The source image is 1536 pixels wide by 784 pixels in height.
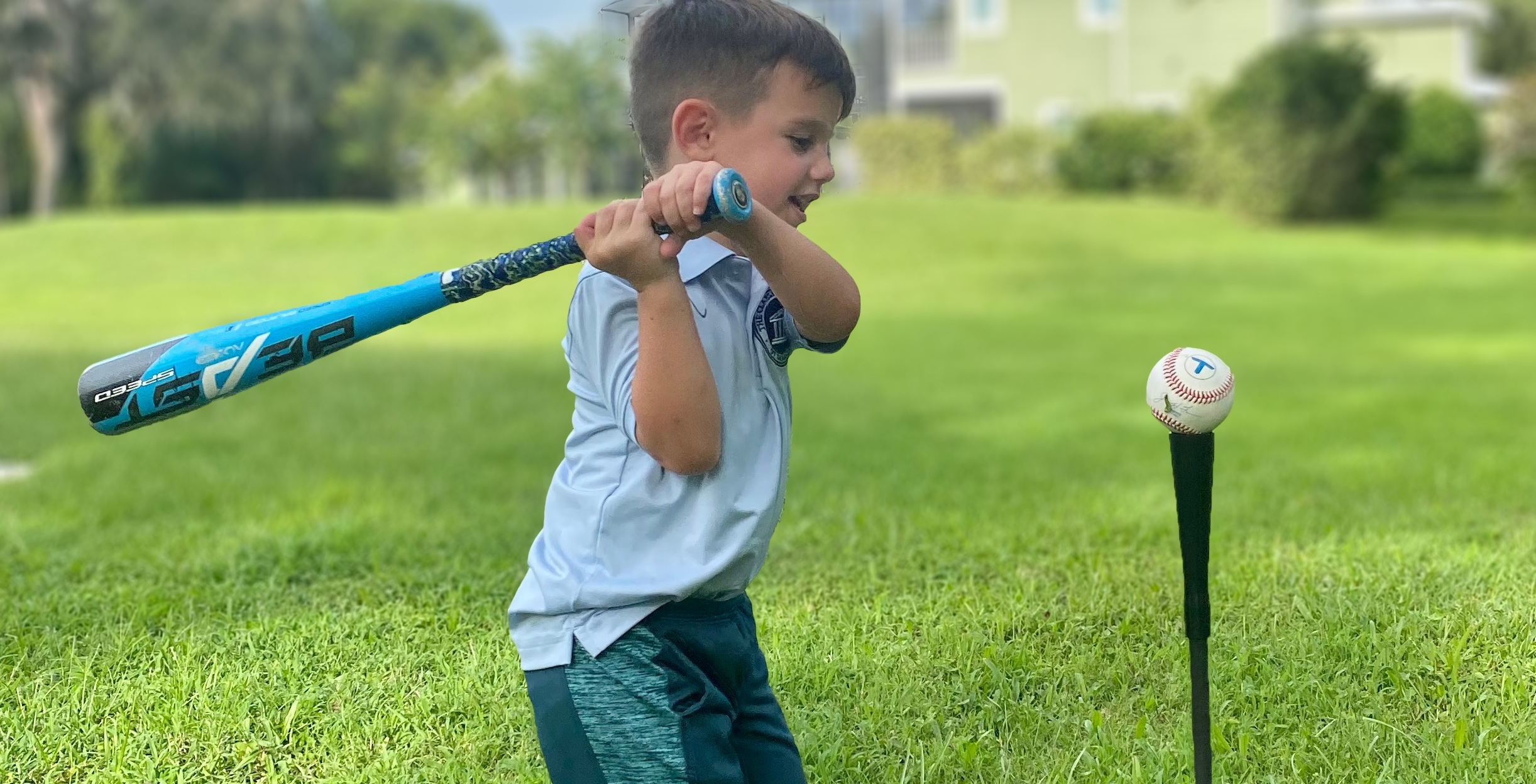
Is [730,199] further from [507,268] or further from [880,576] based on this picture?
[880,576]

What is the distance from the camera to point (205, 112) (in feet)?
125

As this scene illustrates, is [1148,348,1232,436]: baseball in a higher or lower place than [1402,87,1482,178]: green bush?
higher

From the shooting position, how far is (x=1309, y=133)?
928 inches

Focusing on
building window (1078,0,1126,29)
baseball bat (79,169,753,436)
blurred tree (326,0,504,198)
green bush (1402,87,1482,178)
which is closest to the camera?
baseball bat (79,169,753,436)

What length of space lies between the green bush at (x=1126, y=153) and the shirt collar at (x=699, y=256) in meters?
28.2

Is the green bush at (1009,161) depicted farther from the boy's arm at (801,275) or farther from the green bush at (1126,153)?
the boy's arm at (801,275)

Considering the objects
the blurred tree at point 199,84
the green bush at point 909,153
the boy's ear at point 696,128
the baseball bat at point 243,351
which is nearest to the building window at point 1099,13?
the green bush at point 909,153

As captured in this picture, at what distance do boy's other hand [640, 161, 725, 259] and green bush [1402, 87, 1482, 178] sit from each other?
3883 cm

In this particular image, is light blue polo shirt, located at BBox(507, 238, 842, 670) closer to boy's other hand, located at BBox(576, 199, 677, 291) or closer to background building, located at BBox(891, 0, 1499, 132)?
boy's other hand, located at BBox(576, 199, 677, 291)

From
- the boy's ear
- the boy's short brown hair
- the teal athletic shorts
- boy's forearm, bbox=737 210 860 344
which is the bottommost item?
the teal athletic shorts

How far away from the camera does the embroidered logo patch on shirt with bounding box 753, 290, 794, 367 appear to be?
7.71 feet

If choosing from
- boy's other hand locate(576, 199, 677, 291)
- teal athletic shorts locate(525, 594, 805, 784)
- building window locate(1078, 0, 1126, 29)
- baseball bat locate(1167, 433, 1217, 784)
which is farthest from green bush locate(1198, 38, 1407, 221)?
boy's other hand locate(576, 199, 677, 291)

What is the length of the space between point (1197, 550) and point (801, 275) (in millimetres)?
805

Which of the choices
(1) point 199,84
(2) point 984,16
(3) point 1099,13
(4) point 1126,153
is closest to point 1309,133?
(4) point 1126,153
